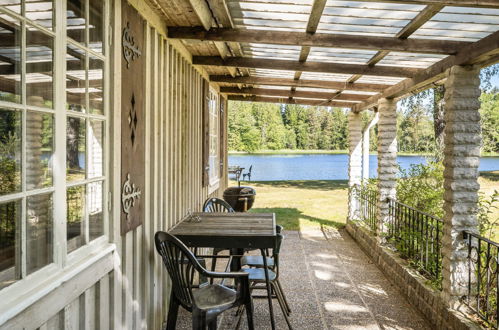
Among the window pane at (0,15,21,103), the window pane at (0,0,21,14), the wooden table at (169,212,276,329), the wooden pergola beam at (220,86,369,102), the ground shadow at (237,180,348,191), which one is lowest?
the ground shadow at (237,180,348,191)

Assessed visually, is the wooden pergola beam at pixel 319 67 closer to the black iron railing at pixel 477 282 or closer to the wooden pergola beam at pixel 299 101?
the black iron railing at pixel 477 282

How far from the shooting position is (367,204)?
288 inches

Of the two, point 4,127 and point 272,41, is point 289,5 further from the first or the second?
point 4,127

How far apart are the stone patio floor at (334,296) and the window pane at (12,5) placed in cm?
295

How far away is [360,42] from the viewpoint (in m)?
3.42

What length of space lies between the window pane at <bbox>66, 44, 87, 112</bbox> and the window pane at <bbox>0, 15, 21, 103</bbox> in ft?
1.25

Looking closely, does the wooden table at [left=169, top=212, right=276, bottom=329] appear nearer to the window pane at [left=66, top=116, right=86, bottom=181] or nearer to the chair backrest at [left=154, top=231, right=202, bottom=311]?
the chair backrest at [left=154, top=231, right=202, bottom=311]

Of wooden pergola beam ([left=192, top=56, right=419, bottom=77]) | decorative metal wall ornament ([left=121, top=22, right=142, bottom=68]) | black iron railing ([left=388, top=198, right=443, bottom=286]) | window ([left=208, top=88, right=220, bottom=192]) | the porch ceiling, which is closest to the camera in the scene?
decorative metal wall ornament ([left=121, top=22, right=142, bottom=68])

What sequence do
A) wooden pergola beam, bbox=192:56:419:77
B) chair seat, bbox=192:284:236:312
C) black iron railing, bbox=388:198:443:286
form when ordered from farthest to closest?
wooden pergola beam, bbox=192:56:419:77, black iron railing, bbox=388:198:443:286, chair seat, bbox=192:284:236:312

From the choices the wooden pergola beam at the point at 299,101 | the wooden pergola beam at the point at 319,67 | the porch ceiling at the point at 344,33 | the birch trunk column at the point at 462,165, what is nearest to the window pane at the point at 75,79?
the porch ceiling at the point at 344,33

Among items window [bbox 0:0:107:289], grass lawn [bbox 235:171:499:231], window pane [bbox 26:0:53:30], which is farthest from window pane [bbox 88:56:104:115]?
grass lawn [bbox 235:171:499:231]

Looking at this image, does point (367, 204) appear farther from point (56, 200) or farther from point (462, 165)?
point (56, 200)

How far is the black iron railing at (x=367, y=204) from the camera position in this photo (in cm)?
681

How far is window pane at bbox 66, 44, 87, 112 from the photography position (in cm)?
193
